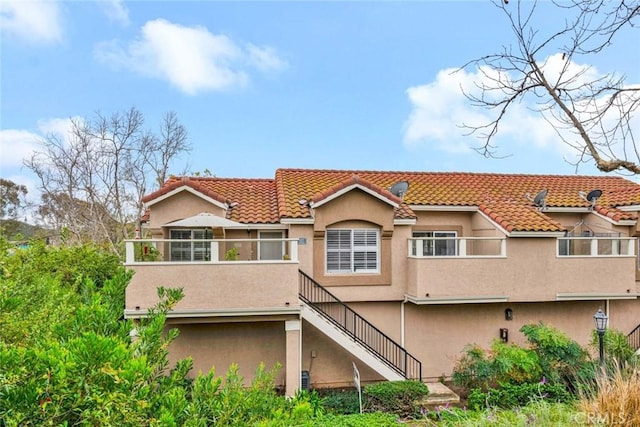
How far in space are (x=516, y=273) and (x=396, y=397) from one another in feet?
22.3

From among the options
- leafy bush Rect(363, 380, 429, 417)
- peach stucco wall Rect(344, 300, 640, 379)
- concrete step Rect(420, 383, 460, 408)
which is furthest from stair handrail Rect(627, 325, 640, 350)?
leafy bush Rect(363, 380, 429, 417)

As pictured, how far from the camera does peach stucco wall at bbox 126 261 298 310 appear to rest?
1213cm

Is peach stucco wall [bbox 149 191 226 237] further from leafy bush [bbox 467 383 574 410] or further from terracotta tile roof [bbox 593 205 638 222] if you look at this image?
terracotta tile roof [bbox 593 205 638 222]

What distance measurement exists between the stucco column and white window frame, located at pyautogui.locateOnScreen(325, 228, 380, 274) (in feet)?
9.26

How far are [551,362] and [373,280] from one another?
6.75 meters

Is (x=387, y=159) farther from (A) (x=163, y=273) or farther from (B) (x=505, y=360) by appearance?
(A) (x=163, y=273)

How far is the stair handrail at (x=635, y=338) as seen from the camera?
16812 mm

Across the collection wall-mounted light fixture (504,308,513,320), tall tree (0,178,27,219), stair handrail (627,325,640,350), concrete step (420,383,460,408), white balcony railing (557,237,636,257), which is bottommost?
concrete step (420,383,460,408)

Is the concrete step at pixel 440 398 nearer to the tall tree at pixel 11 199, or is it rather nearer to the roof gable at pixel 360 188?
the roof gable at pixel 360 188

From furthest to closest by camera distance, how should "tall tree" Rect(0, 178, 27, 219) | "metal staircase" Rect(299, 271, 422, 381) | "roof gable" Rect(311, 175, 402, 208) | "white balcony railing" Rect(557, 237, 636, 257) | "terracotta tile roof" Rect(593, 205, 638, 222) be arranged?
"tall tree" Rect(0, 178, 27, 219) → "terracotta tile roof" Rect(593, 205, 638, 222) → "white balcony railing" Rect(557, 237, 636, 257) → "roof gable" Rect(311, 175, 402, 208) → "metal staircase" Rect(299, 271, 422, 381)

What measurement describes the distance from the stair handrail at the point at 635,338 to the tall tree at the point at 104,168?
101 feet

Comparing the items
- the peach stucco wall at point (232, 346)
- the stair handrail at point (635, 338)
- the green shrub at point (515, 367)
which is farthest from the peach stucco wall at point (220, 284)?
the stair handrail at point (635, 338)

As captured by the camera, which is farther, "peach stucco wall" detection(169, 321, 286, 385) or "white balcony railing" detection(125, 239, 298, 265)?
"peach stucco wall" detection(169, 321, 286, 385)

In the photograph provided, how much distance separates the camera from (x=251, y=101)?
77.2 feet
